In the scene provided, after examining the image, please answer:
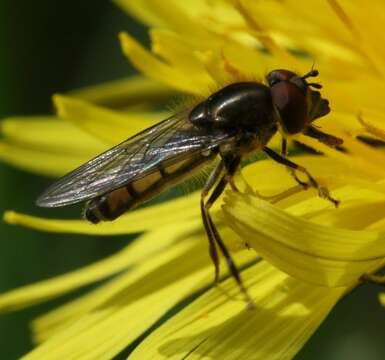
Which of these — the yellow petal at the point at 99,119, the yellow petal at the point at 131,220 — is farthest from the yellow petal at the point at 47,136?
the yellow petal at the point at 131,220

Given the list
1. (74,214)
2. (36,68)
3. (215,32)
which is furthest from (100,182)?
(36,68)

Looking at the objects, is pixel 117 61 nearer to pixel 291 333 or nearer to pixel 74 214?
pixel 74 214

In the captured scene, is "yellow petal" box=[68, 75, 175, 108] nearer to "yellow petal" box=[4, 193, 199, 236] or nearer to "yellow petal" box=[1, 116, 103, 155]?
"yellow petal" box=[1, 116, 103, 155]

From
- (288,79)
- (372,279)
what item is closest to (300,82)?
(288,79)

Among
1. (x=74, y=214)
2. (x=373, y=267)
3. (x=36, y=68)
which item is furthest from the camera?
(x=36, y=68)

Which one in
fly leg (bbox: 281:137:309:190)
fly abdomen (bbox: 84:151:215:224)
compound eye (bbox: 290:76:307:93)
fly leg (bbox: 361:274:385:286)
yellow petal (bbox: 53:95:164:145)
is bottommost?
A: fly leg (bbox: 361:274:385:286)

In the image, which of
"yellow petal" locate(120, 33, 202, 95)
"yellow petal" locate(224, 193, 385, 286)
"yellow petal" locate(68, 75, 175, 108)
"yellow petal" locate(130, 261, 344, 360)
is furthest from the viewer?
"yellow petal" locate(68, 75, 175, 108)

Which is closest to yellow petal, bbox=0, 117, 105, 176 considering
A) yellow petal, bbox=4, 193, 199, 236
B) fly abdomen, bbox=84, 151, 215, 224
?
yellow petal, bbox=4, 193, 199, 236

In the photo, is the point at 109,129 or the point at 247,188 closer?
the point at 247,188
